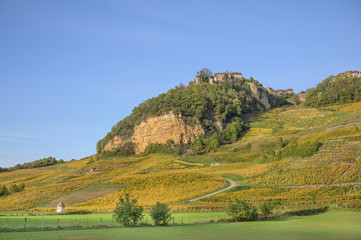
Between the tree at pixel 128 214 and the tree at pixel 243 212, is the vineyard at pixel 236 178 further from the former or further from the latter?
the tree at pixel 128 214

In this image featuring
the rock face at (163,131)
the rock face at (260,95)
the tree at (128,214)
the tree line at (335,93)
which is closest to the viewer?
the tree at (128,214)

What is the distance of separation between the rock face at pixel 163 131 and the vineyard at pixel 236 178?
1251cm

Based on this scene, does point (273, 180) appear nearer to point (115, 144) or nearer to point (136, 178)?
point (136, 178)

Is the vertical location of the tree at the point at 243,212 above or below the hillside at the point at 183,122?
below

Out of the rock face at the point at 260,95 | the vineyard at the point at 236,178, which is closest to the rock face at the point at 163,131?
the vineyard at the point at 236,178

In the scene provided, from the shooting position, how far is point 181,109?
422 feet

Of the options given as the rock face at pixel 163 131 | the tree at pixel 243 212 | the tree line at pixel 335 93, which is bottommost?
the tree at pixel 243 212

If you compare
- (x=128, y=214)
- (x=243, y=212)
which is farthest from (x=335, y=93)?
(x=128, y=214)

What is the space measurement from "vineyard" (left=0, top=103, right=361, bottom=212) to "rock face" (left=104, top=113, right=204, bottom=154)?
12.5 meters

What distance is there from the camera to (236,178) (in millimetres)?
74000

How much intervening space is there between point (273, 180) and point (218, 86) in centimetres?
9225

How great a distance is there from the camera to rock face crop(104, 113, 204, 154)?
12244 centimetres

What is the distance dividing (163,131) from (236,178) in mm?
54639

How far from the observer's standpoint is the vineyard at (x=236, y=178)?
54.5 meters
